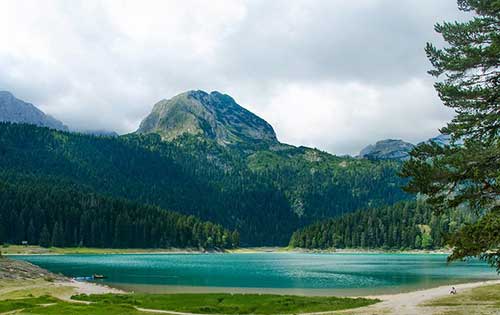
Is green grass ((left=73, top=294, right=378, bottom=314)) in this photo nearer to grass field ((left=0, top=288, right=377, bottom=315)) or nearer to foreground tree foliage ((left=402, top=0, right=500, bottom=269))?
grass field ((left=0, top=288, right=377, bottom=315))

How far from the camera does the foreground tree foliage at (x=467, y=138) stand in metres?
25.3

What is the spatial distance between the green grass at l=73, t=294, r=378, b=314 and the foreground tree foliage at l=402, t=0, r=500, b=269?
2451 cm

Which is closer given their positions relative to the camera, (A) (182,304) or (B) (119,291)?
(A) (182,304)

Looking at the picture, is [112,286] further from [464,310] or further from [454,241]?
[454,241]

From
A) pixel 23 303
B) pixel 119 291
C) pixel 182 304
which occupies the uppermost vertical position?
pixel 23 303

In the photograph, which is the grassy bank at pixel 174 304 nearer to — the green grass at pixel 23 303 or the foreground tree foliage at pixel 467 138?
the green grass at pixel 23 303

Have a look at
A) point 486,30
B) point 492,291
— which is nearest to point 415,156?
point 486,30

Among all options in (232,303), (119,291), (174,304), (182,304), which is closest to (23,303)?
(174,304)

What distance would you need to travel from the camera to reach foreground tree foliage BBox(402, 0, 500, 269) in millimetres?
25297

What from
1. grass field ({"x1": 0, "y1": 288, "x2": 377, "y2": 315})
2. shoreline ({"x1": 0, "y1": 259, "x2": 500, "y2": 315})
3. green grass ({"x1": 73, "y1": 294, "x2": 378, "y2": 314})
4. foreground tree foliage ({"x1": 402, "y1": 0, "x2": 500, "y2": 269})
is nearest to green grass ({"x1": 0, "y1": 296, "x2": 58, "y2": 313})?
grass field ({"x1": 0, "y1": 288, "x2": 377, "y2": 315})

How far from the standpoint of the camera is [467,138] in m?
29.0

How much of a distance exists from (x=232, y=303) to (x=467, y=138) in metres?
34.9

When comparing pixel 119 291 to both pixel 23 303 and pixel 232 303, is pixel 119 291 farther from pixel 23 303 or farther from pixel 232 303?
pixel 232 303

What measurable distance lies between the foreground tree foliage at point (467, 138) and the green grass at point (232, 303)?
24511 mm
